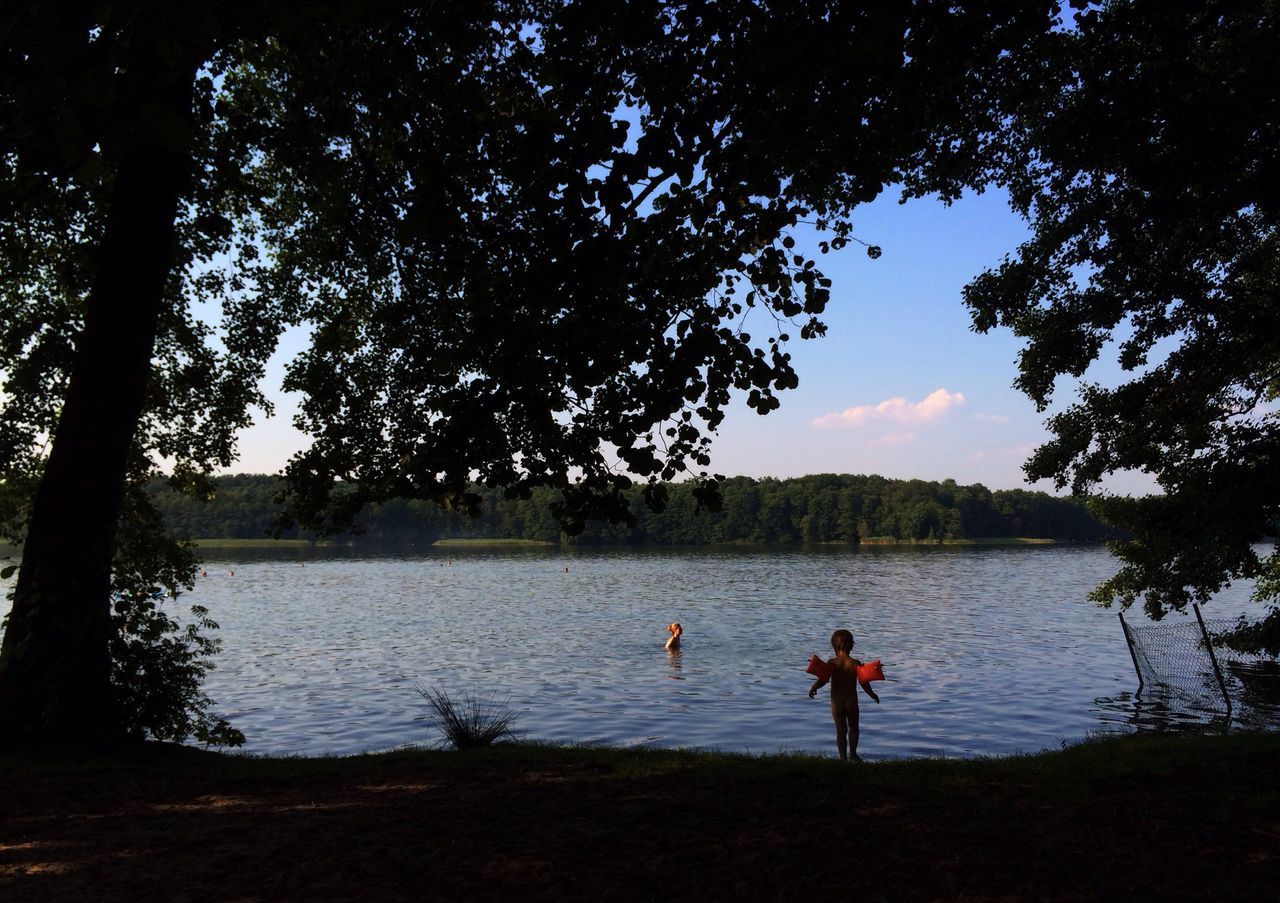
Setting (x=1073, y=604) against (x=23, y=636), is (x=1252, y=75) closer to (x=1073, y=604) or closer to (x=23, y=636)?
(x=23, y=636)

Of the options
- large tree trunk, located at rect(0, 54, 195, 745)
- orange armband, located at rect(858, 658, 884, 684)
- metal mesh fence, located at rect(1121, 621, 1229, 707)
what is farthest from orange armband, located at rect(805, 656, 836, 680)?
metal mesh fence, located at rect(1121, 621, 1229, 707)

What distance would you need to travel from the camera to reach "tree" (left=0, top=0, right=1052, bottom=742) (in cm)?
657

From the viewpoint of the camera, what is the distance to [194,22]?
175 inches

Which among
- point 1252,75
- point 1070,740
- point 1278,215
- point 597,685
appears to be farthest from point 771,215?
point 597,685

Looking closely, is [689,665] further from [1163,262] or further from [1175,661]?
[1163,262]

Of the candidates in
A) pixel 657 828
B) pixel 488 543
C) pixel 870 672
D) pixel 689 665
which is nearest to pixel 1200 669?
pixel 689 665

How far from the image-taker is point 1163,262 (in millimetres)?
15000

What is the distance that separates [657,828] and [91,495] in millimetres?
8020

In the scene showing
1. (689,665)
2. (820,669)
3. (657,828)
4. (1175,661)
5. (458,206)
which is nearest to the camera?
(657,828)

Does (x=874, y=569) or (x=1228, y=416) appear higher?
(x=1228, y=416)

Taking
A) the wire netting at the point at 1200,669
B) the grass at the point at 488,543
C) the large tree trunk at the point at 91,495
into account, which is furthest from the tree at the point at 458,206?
the grass at the point at 488,543

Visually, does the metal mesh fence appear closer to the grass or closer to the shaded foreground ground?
the shaded foreground ground

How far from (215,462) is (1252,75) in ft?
55.3

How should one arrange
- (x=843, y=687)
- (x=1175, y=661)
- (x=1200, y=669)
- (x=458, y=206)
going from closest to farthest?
(x=458, y=206)
(x=843, y=687)
(x=1200, y=669)
(x=1175, y=661)
